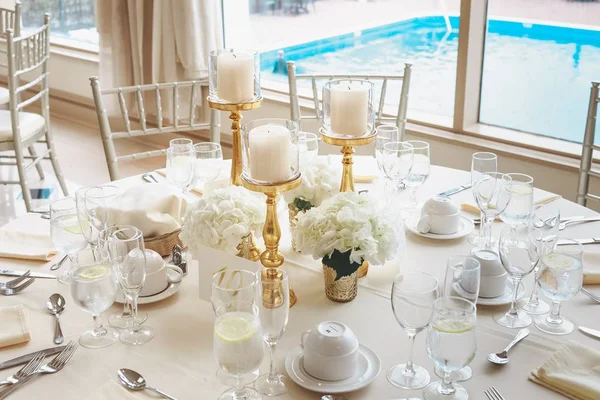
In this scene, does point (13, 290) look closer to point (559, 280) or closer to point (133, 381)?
→ point (133, 381)

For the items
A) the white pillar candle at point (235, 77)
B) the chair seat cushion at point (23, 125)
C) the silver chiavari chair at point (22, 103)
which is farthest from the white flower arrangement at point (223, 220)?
the chair seat cushion at point (23, 125)

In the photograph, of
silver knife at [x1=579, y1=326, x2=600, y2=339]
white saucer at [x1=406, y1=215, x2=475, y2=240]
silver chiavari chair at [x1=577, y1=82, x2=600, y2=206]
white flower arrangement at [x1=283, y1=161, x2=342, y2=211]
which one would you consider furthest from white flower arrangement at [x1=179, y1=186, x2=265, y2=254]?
silver chiavari chair at [x1=577, y1=82, x2=600, y2=206]

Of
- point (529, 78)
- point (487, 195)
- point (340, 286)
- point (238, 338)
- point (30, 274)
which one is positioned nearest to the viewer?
point (238, 338)

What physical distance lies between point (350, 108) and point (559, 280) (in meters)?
0.53

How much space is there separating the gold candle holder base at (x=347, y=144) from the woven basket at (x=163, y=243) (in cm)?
39

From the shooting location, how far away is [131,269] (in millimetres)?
1209

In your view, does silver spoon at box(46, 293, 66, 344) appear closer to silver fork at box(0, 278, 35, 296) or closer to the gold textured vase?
silver fork at box(0, 278, 35, 296)

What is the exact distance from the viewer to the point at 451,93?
3.33 m

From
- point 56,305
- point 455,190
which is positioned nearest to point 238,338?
point 56,305

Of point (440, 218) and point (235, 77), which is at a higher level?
point (235, 77)

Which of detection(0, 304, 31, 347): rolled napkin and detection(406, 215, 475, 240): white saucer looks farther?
detection(406, 215, 475, 240): white saucer

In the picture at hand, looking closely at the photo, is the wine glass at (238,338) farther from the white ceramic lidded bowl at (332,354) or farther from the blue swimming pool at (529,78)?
the blue swimming pool at (529,78)

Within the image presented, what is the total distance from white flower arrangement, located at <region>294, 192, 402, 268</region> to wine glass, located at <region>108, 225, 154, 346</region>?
0.29 metres

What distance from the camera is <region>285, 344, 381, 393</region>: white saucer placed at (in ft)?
3.55
